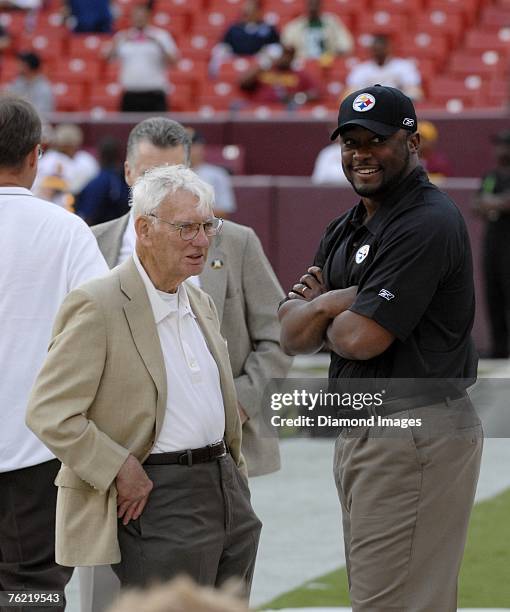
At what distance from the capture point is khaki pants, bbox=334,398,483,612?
3742mm

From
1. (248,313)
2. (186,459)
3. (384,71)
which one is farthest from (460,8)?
(186,459)

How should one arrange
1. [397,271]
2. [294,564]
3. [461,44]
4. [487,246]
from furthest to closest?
[461,44] < [487,246] < [294,564] < [397,271]

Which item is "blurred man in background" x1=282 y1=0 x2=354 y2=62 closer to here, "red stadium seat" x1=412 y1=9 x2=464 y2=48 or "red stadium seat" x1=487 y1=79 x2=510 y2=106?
"red stadium seat" x1=412 y1=9 x2=464 y2=48

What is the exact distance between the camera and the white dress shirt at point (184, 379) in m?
3.74

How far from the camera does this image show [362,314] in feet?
12.0

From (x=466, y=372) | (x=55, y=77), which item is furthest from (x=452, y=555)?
(x=55, y=77)

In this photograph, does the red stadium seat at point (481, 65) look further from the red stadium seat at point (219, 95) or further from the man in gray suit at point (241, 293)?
the man in gray suit at point (241, 293)

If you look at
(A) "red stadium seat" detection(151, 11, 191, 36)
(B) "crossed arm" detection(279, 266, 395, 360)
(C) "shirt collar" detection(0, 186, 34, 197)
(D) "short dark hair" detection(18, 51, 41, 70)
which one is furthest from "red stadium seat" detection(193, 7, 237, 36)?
(B) "crossed arm" detection(279, 266, 395, 360)

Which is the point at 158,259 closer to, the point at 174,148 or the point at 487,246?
the point at 174,148

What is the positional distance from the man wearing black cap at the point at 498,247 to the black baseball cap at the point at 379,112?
339 inches

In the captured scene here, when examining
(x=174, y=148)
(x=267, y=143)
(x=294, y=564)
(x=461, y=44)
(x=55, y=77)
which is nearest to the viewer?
(x=174, y=148)

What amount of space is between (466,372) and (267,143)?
41.0 ft

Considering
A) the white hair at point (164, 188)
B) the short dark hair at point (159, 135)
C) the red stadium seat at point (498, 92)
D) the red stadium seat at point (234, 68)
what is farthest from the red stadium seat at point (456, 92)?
the white hair at point (164, 188)

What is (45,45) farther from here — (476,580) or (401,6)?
(476,580)
